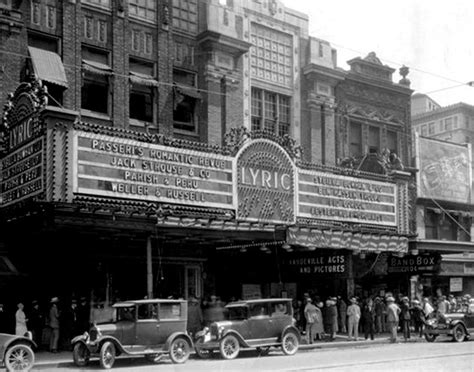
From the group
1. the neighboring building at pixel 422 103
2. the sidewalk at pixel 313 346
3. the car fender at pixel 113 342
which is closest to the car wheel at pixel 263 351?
the sidewalk at pixel 313 346

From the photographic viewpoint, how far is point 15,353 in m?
15.8

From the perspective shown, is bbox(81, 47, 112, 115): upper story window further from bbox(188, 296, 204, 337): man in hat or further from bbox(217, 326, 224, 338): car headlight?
bbox(217, 326, 224, 338): car headlight

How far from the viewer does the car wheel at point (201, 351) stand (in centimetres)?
1944

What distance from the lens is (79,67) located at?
23.5m

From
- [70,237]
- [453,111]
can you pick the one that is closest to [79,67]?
[70,237]

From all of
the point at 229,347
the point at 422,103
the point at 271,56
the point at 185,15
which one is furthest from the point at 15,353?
the point at 422,103

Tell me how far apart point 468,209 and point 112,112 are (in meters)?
21.0

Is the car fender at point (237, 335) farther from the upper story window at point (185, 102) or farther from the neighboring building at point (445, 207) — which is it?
the neighboring building at point (445, 207)

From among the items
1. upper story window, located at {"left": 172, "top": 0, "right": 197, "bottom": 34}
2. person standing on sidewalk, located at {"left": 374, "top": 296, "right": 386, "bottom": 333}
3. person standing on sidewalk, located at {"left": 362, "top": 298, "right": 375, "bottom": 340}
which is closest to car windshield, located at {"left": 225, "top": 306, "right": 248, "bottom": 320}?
person standing on sidewalk, located at {"left": 362, "top": 298, "right": 375, "bottom": 340}

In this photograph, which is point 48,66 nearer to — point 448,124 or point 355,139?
point 355,139

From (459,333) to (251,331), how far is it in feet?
28.8

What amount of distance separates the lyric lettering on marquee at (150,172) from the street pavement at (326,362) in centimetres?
470

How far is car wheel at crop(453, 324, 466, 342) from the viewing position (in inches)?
960

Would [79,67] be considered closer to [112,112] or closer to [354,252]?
[112,112]
